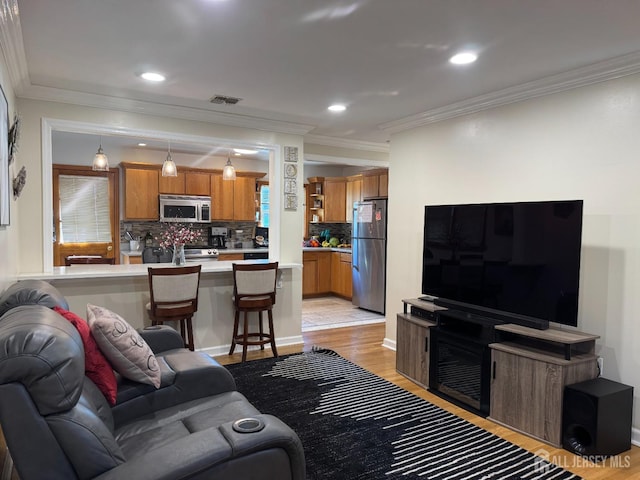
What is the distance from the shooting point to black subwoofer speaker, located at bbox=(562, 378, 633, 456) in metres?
2.52

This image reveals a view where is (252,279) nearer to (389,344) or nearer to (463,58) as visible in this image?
(389,344)

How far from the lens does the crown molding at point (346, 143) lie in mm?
5449

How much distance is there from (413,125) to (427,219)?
1.17 m

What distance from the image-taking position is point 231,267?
4508 millimetres

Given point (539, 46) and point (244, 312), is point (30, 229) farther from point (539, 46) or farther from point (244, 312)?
point (539, 46)

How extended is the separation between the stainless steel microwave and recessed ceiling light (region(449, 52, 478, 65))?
5314mm

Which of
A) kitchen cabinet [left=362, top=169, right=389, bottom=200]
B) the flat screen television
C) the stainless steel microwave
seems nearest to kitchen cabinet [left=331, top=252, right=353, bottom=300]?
kitchen cabinet [left=362, top=169, right=389, bottom=200]

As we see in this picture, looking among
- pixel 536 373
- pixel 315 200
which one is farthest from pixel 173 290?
pixel 315 200

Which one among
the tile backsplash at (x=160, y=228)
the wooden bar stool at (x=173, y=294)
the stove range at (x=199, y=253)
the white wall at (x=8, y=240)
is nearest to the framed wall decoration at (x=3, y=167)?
the white wall at (x=8, y=240)

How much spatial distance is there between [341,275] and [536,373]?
5.11 meters

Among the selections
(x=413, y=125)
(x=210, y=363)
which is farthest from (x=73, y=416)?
(x=413, y=125)

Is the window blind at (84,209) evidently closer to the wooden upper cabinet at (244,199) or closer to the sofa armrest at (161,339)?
the wooden upper cabinet at (244,199)

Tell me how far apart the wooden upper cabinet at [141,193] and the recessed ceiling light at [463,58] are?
5.45 m

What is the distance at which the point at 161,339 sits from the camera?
2.82 metres
